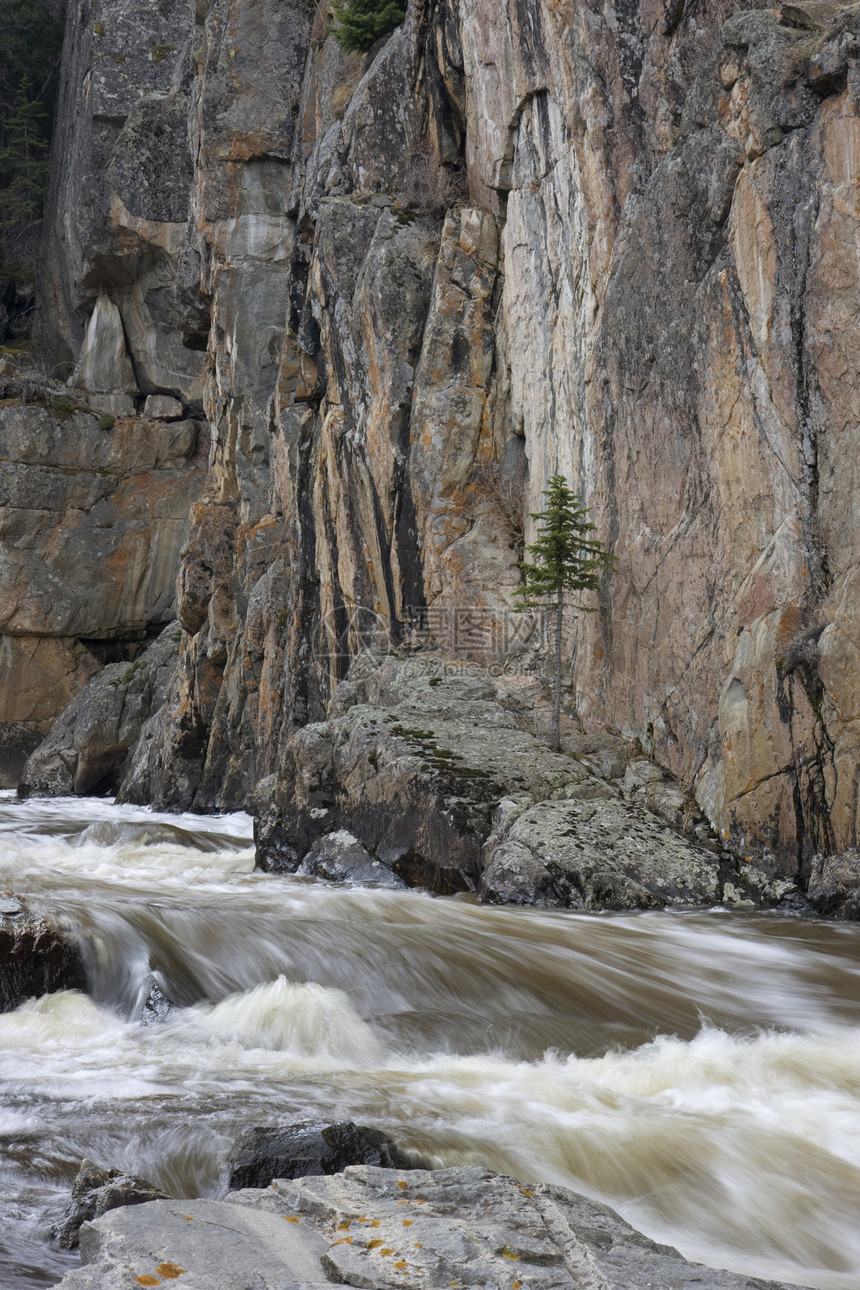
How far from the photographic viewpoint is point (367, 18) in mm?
25219

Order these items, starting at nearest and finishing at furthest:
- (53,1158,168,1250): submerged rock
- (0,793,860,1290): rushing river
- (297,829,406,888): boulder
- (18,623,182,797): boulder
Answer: (53,1158,168,1250): submerged rock
(0,793,860,1290): rushing river
(297,829,406,888): boulder
(18,623,182,797): boulder

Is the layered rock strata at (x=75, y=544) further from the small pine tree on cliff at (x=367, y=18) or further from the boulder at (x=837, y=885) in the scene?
the boulder at (x=837, y=885)

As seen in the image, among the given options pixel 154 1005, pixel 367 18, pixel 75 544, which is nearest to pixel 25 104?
pixel 75 544

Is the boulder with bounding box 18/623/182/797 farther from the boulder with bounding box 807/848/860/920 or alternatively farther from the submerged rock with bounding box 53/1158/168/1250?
the submerged rock with bounding box 53/1158/168/1250

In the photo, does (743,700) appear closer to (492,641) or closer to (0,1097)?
(492,641)

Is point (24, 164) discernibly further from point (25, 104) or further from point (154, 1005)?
point (154, 1005)

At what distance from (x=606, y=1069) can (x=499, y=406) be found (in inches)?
613

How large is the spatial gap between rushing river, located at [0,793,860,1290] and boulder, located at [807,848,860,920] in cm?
41

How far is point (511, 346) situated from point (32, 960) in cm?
1550

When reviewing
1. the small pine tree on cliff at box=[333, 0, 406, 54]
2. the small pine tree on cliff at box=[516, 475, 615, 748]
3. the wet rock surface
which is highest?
the small pine tree on cliff at box=[333, 0, 406, 54]

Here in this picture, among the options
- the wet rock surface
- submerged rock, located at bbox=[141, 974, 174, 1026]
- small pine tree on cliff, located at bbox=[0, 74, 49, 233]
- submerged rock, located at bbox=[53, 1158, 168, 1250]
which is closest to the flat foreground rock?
submerged rock, located at bbox=[53, 1158, 168, 1250]

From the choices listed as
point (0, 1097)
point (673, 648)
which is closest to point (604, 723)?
point (673, 648)

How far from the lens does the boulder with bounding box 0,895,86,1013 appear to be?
312 inches

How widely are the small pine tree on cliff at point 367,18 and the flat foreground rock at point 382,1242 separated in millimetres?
27529
